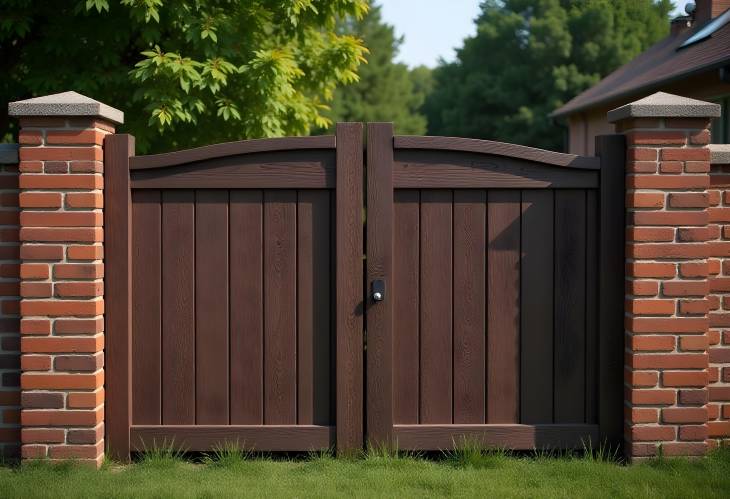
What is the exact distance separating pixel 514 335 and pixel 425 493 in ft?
3.69

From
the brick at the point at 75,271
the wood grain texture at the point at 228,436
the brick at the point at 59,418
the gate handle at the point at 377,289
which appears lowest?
the wood grain texture at the point at 228,436

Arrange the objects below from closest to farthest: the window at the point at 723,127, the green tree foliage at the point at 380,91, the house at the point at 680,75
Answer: the window at the point at 723,127, the house at the point at 680,75, the green tree foliage at the point at 380,91

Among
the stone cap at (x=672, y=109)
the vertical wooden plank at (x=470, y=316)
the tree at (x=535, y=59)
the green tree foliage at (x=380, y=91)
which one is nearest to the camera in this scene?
the stone cap at (x=672, y=109)

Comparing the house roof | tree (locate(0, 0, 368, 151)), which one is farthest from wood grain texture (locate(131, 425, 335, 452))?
the house roof

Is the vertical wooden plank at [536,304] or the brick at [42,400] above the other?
the vertical wooden plank at [536,304]

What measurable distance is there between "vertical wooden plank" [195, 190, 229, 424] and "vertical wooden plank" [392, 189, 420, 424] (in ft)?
3.13

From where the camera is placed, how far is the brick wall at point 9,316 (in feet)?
15.8

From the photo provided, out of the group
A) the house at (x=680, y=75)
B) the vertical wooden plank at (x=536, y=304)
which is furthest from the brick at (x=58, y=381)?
the house at (x=680, y=75)

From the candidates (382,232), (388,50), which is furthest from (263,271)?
(388,50)

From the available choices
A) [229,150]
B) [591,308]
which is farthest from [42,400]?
[591,308]

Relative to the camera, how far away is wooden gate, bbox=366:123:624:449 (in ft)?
16.2

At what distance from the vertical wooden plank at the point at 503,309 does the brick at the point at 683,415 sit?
82cm

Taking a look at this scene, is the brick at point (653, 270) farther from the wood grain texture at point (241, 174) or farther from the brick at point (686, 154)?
the wood grain texture at point (241, 174)

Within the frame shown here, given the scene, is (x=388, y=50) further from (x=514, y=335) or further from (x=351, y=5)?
(x=514, y=335)
